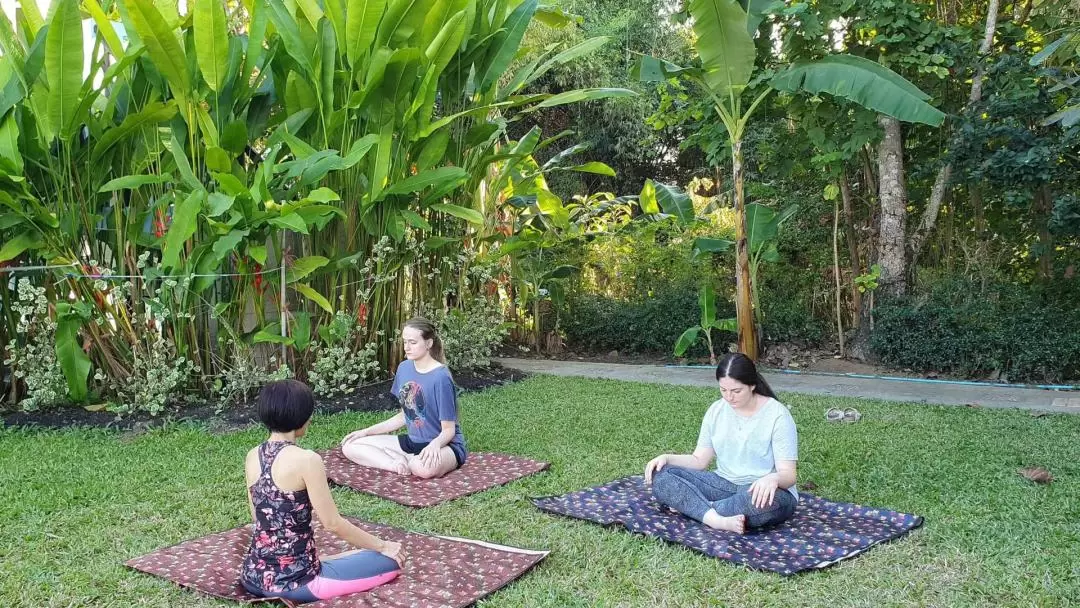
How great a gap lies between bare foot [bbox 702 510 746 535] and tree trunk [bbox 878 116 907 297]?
19.6 ft

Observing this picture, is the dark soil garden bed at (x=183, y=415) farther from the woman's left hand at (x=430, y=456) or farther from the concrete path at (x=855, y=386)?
the concrete path at (x=855, y=386)

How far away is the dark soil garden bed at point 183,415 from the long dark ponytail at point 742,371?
12.3 feet

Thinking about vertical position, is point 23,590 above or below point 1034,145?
below

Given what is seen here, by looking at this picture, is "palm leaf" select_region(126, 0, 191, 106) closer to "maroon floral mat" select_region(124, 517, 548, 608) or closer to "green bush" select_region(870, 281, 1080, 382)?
"maroon floral mat" select_region(124, 517, 548, 608)

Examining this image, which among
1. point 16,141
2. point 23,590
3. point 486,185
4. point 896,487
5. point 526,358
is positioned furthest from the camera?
point 526,358

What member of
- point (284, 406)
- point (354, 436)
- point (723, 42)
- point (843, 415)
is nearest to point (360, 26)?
point (723, 42)

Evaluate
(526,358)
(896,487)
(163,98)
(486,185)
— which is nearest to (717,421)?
(896,487)

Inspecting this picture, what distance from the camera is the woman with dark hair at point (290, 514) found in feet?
8.95

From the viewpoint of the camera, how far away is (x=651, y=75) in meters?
7.32

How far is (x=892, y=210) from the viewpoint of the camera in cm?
A: 870

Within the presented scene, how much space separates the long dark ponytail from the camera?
3.50 meters

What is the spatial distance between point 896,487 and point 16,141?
225 inches

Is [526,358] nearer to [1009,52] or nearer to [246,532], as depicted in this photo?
[1009,52]

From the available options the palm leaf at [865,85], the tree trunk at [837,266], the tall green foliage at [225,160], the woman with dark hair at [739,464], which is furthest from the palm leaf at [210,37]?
the tree trunk at [837,266]
